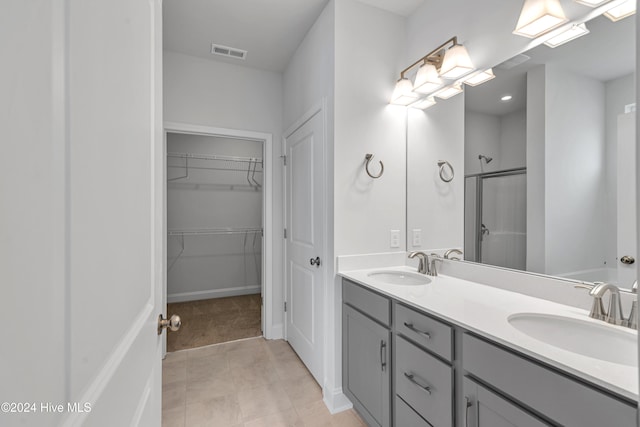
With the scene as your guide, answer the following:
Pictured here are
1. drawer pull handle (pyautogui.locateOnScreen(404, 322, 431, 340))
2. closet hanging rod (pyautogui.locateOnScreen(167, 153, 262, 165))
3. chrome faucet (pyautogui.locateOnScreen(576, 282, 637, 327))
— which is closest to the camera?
chrome faucet (pyautogui.locateOnScreen(576, 282, 637, 327))

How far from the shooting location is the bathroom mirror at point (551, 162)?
3.79ft

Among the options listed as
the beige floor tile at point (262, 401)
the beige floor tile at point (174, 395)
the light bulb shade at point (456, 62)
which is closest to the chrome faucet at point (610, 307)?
the light bulb shade at point (456, 62)

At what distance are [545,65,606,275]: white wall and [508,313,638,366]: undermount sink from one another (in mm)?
298

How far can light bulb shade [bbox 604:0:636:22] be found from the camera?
1115 millimetres

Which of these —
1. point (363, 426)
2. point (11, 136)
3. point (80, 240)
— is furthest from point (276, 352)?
point (11, 136)

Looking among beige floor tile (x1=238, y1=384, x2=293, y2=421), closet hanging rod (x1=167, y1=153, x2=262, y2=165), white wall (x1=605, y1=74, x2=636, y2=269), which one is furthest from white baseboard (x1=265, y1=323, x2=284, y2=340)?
white wall (x1=605, y1=74, x2=636, y2=269)

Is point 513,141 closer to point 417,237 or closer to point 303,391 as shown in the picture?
point 417,237

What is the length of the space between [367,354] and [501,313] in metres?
0.78

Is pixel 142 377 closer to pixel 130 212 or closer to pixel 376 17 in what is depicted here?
pixel 130 212

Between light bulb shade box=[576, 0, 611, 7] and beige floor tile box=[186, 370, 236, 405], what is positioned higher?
light bulb shade box=[576, 0, 611, 7]

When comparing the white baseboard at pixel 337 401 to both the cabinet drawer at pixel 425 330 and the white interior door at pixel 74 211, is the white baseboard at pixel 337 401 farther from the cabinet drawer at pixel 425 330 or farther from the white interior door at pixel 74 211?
the white interior door at pixel 74 211

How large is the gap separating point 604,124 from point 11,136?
1.72 metres

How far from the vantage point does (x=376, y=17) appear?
6.87 feet

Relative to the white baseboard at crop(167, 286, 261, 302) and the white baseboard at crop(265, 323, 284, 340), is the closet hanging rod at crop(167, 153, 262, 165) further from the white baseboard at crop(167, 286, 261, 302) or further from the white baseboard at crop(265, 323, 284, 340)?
the white baseboard at crop(265, 323, 284, 340)
